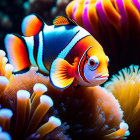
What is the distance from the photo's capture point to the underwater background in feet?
2.93

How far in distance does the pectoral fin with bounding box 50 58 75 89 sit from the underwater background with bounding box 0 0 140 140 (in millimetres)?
94

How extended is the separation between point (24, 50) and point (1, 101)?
0.43m

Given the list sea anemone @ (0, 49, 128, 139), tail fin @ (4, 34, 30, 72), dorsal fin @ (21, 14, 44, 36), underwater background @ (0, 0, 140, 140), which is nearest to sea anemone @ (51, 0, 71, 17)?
underwater background @ (0, 0, 140, 140)

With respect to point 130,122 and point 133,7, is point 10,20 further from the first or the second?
point 130,122

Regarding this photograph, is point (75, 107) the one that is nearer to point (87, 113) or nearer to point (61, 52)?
point (87, 113)

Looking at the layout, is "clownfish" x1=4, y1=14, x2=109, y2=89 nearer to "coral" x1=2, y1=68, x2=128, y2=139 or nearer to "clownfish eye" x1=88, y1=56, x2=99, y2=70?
"clownfish eye" x1=88, y1=56, x2=99, y2=70

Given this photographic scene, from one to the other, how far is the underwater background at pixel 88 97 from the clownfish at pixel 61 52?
13cm

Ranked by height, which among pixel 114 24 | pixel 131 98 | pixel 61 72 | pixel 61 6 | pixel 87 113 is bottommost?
pixel 131 98

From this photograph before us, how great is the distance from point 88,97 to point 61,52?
0.35 meters

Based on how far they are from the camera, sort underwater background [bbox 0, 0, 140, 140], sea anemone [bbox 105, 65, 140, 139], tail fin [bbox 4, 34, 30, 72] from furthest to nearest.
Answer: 1. sea anemone [bbox 105, 65, 140, 139]
2. tail fin [bbox 4, 34, 30, 72]
3. underwater background [bbox 0, 0, 140, 140]

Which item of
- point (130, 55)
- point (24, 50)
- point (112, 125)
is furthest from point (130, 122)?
point (24, 50)

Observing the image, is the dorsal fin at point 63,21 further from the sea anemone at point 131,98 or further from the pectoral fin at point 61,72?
the sea anemone at point 131,98

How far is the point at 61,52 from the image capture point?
1.16 meters

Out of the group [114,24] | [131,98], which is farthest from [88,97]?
[114,24]
